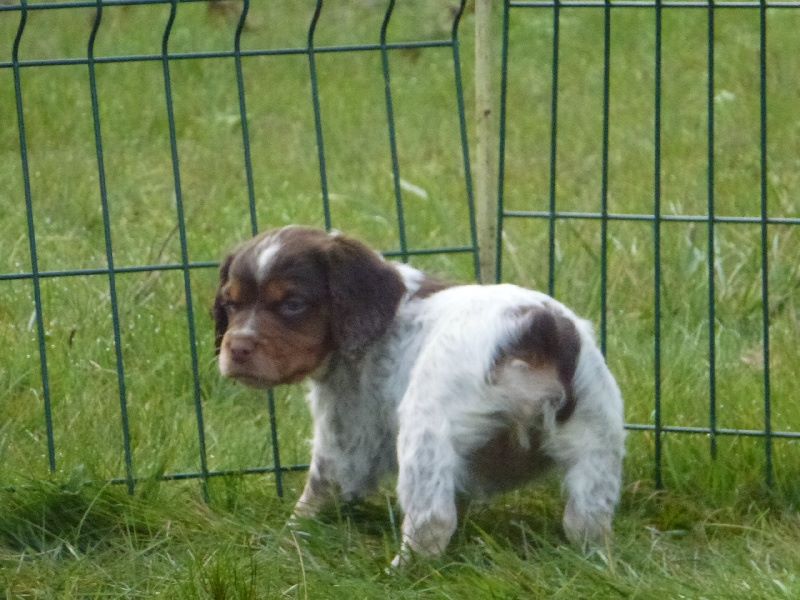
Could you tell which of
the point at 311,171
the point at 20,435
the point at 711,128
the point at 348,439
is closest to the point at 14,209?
the point at 311,171

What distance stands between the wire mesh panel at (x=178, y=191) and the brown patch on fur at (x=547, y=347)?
3.14 ft

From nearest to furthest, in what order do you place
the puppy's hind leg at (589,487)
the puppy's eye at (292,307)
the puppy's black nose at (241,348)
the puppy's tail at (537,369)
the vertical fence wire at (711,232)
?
the puppy's tail at (537,369), the puppy's hind leg at (589,487), the puppy's black nose at (241,348), the puppy's eye at (292,307), the vertical fence wire at (711,232)

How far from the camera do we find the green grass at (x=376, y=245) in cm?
452

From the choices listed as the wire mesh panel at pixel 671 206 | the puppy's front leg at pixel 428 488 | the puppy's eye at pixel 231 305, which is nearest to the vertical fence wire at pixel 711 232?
the wire mesh panel at pixel 671 206

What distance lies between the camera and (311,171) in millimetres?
9297

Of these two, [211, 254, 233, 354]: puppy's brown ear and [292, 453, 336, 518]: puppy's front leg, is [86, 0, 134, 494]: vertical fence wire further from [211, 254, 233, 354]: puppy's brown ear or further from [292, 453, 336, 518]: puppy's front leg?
[292, 453, 336, 518]: puppy's front leg

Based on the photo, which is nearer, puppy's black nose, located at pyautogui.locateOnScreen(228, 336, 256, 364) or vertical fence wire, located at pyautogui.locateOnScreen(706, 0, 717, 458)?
puppy's black nose, located at pyautogui.locateOnScreen(228, 336, 256, 364)

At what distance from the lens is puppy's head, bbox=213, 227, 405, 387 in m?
4.62

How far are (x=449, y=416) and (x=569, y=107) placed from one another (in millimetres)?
6324

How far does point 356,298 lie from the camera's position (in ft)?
15.6

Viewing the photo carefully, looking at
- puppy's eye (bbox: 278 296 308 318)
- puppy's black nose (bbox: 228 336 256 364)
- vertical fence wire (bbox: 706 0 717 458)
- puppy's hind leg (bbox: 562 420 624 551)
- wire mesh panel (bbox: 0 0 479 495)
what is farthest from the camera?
wire mesh panel (bbox: 0 0 479 495)

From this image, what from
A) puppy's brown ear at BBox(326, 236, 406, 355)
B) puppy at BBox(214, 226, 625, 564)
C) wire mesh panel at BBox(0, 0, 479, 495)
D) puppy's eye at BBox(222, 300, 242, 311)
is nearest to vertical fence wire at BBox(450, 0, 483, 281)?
wire mesh panel at BBox(0, 0, 479, 495)

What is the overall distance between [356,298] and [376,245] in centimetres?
305

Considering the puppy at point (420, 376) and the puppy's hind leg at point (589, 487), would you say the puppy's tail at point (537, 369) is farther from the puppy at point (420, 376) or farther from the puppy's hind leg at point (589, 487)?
the puppy's hind leg at point (589, 487)
